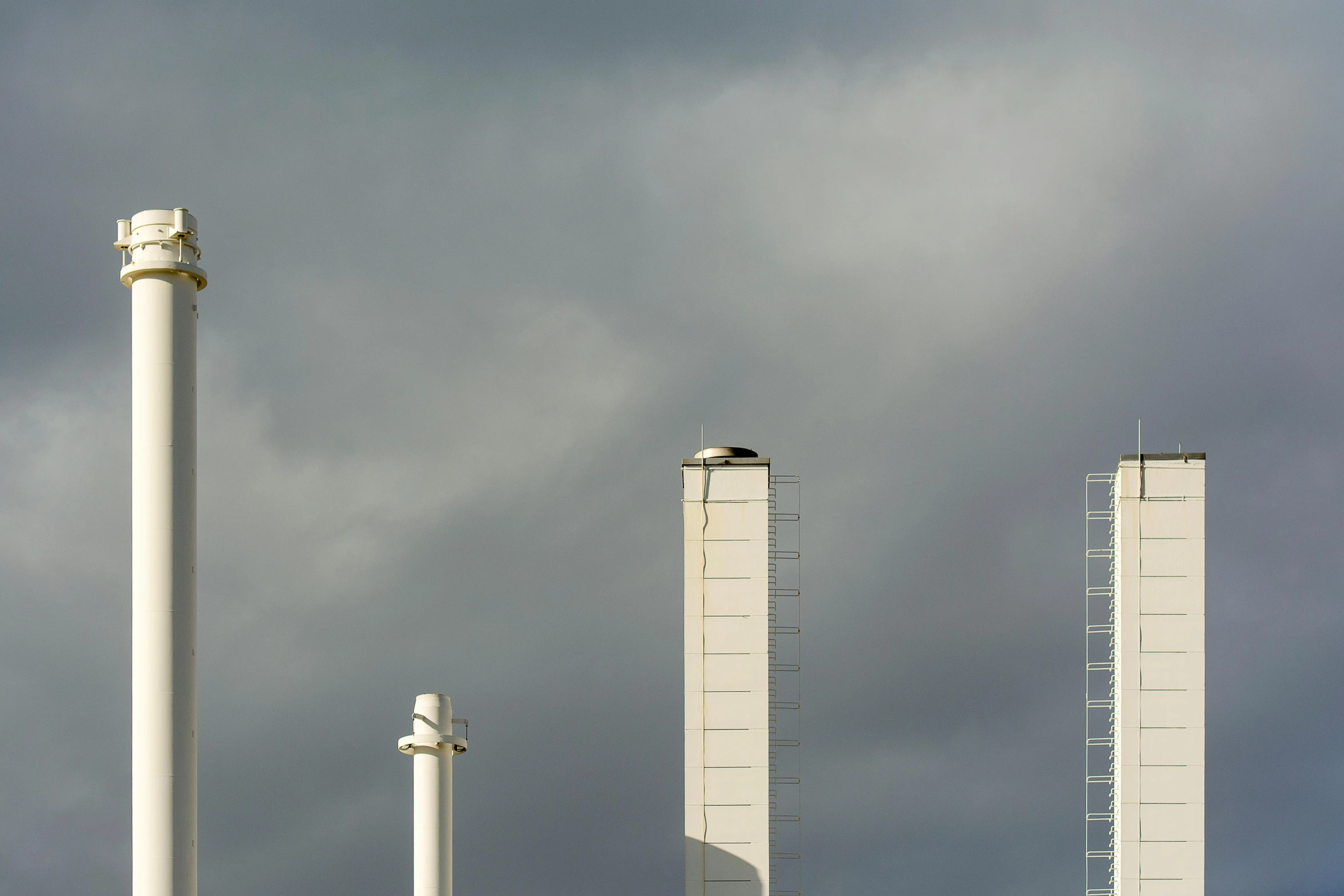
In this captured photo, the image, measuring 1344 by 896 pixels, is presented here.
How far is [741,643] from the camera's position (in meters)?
56.4

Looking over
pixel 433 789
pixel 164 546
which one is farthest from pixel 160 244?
pixel 433 789

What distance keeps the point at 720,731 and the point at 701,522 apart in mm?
6558

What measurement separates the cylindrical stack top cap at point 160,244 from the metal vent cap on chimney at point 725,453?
17.8 m

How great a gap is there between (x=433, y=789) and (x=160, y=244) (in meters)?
21.8

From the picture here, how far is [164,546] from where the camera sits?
45.3 meters

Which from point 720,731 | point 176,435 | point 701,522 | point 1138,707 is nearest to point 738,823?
point 720,731

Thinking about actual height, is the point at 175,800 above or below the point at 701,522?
below

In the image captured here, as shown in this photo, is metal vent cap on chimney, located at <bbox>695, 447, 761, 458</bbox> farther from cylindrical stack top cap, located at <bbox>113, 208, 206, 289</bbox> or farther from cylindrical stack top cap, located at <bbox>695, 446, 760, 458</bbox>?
cylindrical stack top cap, located at <bbox>113, 208, 206, 289</bbox>

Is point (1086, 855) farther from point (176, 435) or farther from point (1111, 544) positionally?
point (176, 435)

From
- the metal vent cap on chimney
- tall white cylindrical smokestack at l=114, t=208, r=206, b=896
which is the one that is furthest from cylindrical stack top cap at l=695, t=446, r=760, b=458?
tall white cylindrical smokestack at l=114, t=208, r=206, b=896

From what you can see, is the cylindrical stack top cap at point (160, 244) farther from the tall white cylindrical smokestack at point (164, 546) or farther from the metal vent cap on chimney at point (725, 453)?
the metal vent cap on chimney at point (725, 453)

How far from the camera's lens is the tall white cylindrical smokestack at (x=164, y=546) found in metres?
44.2

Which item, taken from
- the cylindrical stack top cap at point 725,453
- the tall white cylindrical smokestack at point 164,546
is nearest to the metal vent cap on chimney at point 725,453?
the cylindrical stack top cap at point 725,453

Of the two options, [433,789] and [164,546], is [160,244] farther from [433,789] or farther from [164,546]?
[433,789]
